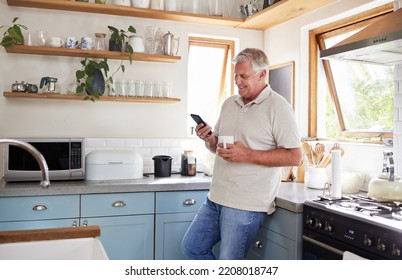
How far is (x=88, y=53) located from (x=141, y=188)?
110cm

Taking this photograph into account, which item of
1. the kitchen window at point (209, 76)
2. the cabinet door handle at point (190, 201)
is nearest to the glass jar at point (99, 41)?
the kitchen window at point (209, 76)

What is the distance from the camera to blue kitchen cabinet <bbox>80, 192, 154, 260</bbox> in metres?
2.73

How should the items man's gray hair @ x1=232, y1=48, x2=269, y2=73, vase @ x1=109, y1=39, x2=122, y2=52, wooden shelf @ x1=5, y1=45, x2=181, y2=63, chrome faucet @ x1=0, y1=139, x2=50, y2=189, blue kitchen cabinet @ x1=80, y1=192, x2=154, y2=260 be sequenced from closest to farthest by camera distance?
chrome faucet @ x1=0, y1=139, x2=50, y2=189, man's gray hair @ x1=232, y1=48, x2=269, y2=73, blue kitchen cabinet @ x1=80, y1=192, x2=154, y2=260, wooden shelf @ x1=5, y1=45, x2=181, y2=63, vase @ x1=109, y1=39, x2=122, y2=52

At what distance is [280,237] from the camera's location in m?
→ 2.40

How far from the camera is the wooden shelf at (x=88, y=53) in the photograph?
9.98 feet

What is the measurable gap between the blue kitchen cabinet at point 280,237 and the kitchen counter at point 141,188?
2.3 inches

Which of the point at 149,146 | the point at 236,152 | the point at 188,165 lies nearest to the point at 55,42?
the point at 149,146

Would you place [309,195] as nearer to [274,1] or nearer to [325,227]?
[325,227]

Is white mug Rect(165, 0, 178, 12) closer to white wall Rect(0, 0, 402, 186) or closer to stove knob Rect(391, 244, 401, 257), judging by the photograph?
white wall Rect(0, 0, 402, 186)

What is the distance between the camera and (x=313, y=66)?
3.31 m

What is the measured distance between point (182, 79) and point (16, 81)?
4.18 ft

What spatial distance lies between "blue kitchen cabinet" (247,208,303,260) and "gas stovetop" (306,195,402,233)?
16 centimetres

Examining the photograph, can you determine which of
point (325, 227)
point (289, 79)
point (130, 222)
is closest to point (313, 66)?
point (289, 79)

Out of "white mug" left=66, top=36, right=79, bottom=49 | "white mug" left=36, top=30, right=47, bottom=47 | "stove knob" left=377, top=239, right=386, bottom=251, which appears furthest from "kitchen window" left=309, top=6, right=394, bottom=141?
"white mug" left=36, top=30, right=47, bottom=47
